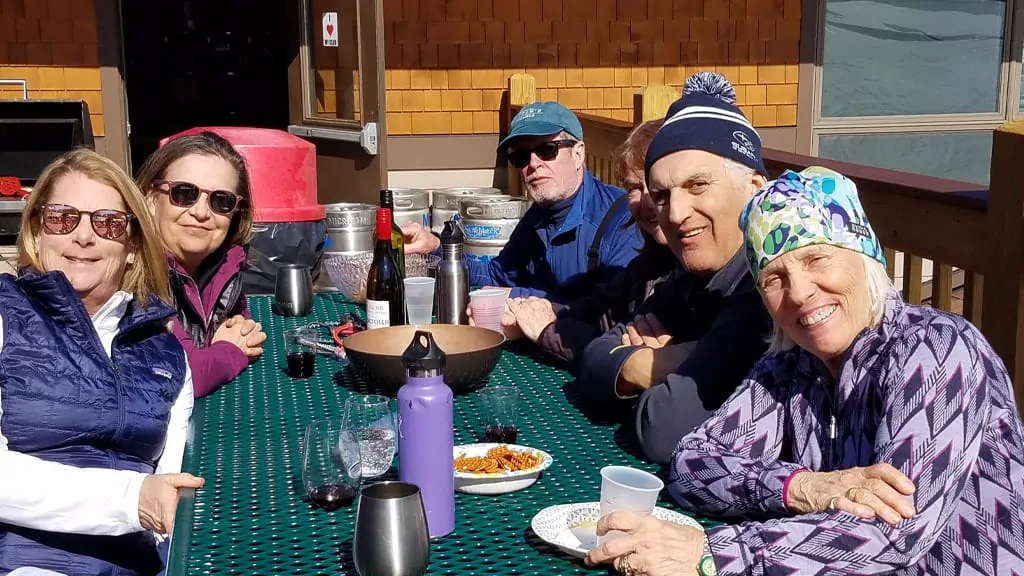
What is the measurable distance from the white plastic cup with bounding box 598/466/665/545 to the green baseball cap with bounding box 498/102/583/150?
2.40 meters

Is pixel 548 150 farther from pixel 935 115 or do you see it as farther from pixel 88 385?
pixel 935 115

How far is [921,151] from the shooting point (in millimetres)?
8492

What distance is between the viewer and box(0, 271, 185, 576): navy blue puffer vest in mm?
2146

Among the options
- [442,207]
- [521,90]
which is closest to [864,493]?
[442,207]

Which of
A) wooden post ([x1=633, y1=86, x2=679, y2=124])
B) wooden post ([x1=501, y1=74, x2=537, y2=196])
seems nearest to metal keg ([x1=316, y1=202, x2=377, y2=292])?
wooden post ([x1=633, y1=86, x2=679, y2=124])

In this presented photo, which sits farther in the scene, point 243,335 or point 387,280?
point 387,280

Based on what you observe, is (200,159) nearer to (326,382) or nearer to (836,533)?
(326,382)

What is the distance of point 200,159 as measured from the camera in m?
3.02

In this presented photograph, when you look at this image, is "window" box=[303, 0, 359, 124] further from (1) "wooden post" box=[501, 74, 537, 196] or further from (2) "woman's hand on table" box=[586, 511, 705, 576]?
(2) "woman's hand on table" box=[586, 511, 705, 576]

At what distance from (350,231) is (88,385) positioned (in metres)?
1.92

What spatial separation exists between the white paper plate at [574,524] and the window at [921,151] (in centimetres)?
712

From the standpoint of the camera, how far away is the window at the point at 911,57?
8.28 meters

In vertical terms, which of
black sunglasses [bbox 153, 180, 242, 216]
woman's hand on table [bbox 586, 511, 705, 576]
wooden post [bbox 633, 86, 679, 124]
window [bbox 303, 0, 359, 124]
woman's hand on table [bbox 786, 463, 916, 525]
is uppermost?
window [bbox 303, 0, 359, 124]

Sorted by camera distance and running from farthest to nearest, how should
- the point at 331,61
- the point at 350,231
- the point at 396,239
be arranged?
the point at 331,61
the point at 350,231
the point at 396,239
